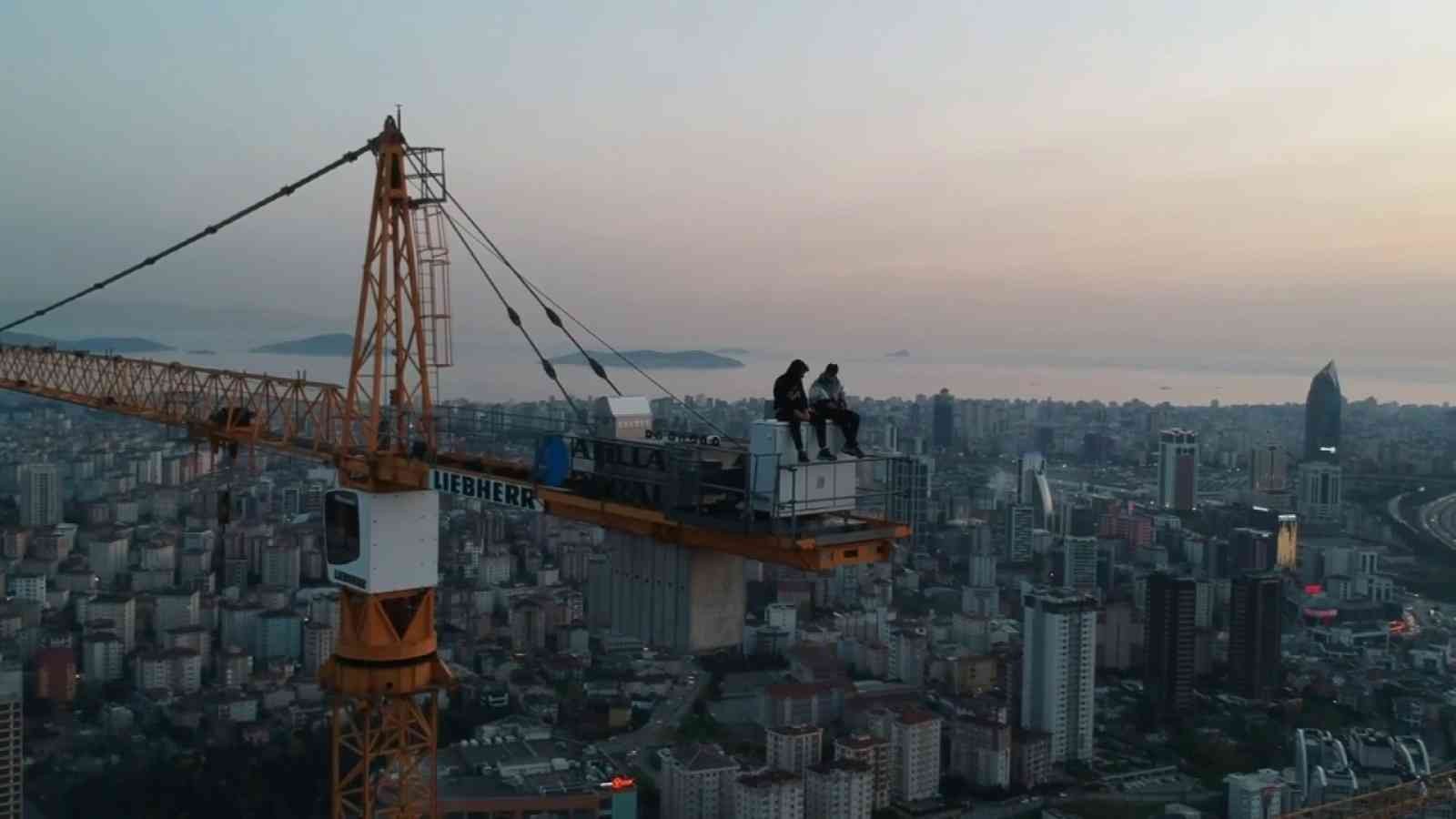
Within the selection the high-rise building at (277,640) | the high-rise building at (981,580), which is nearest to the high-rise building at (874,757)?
the high-rise building at (981,580)

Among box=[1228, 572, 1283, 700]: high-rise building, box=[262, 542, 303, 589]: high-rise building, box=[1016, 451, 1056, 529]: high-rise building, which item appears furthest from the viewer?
box=[1016, 451, 1056, 529]: high-rise building

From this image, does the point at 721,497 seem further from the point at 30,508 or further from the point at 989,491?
the point at 989,491

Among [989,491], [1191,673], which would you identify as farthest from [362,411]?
[989,491]

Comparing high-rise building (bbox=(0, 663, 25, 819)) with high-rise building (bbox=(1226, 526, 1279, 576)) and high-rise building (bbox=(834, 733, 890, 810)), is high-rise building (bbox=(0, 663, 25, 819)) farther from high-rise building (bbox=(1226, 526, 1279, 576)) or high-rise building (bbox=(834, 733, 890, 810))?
high-rise building (bbox=(1226, 526, 1279, 576))

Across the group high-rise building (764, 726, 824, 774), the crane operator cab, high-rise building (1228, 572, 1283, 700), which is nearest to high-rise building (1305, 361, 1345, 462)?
high-rise building (1228, 572, 1283, 700)

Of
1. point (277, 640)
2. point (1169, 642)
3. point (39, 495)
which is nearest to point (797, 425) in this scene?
point (1169, 642)

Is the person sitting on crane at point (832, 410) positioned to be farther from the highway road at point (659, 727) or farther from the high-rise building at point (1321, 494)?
the high-rise building at point (1321, 494)

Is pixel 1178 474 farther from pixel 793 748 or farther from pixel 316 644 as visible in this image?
pixel 316 644
